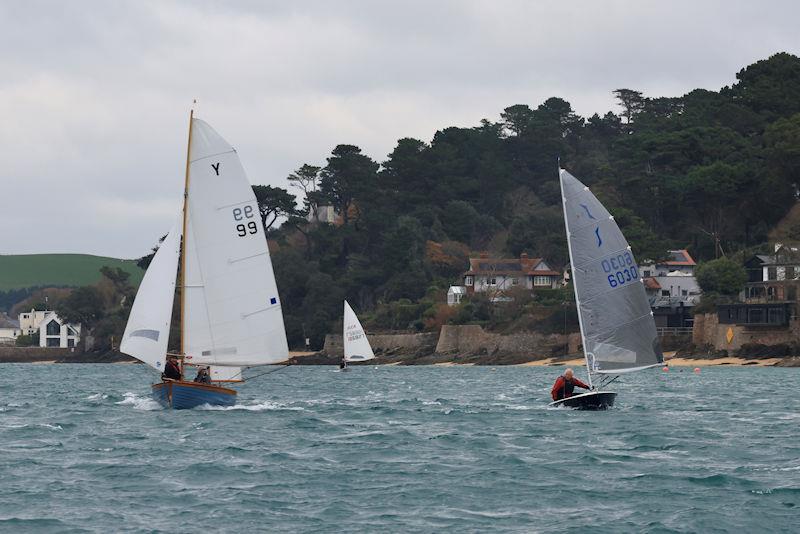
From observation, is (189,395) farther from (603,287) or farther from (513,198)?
(513,198)

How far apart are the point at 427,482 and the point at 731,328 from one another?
76.6 metres

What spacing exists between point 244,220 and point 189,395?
542 centimetres

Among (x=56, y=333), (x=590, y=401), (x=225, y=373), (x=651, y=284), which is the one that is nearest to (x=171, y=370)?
(x=225, y=373)

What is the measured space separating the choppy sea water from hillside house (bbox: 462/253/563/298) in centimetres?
8396

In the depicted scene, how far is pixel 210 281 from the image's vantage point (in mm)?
41125

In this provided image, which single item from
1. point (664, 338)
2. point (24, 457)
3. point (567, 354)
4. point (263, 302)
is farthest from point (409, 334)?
point (24, 457)

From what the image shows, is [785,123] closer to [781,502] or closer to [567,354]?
[567,354]

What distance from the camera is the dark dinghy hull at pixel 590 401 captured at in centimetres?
4012

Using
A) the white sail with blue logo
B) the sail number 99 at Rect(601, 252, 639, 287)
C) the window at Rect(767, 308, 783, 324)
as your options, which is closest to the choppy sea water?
the white sail with blue logo

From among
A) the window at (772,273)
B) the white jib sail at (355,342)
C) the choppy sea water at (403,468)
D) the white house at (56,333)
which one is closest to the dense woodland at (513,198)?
the window at (772,273)

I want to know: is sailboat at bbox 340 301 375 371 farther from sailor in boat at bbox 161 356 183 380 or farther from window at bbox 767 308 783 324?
sailor in boat at bbox 161 356 183 380

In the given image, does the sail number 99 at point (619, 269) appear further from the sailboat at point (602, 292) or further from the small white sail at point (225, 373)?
the small white sail at point (225, 373)

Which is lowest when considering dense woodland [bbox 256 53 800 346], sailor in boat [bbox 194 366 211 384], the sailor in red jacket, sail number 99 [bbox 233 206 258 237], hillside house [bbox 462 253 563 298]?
the sailor in red jacket

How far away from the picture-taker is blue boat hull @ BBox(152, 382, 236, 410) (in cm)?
4106
